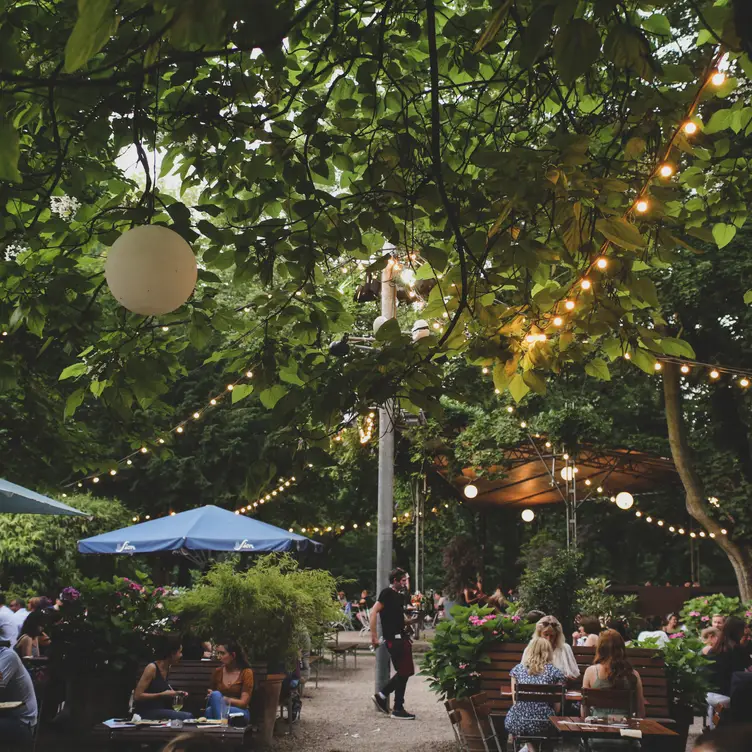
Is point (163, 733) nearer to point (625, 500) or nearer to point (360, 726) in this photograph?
point (360, 726)

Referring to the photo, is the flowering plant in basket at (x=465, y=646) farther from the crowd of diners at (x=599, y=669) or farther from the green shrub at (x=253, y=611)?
the green shrub at (x=253, y=611)

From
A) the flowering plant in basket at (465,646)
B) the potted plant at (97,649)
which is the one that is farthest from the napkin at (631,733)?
the potted plant at (97,649)

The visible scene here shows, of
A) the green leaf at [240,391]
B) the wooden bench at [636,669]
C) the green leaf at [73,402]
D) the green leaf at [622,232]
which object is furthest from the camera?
the wooden bench at [636,669]

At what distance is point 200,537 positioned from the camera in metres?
13.6

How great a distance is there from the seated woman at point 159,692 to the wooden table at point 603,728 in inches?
131

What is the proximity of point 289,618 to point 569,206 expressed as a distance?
7.89 meters

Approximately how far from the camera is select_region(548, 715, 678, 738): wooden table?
7.00 metres

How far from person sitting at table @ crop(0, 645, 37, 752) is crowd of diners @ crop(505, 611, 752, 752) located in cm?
409

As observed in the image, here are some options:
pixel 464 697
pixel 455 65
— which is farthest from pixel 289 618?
pixel 455 65

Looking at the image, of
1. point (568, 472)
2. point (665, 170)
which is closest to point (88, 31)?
point (665, 170)

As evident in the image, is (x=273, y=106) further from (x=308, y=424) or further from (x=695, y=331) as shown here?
(x=695, y=331)

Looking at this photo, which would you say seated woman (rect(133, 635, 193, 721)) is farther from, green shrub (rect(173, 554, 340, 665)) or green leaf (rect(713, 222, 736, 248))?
green leaf (rect(713, 222, 736, 248))

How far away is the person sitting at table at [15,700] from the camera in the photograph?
6988 millimetres

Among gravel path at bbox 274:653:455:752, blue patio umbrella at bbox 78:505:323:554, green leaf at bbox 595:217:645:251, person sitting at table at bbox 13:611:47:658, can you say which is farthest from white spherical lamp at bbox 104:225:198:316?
blue patio umbrella at bbox 78:505:323:554
